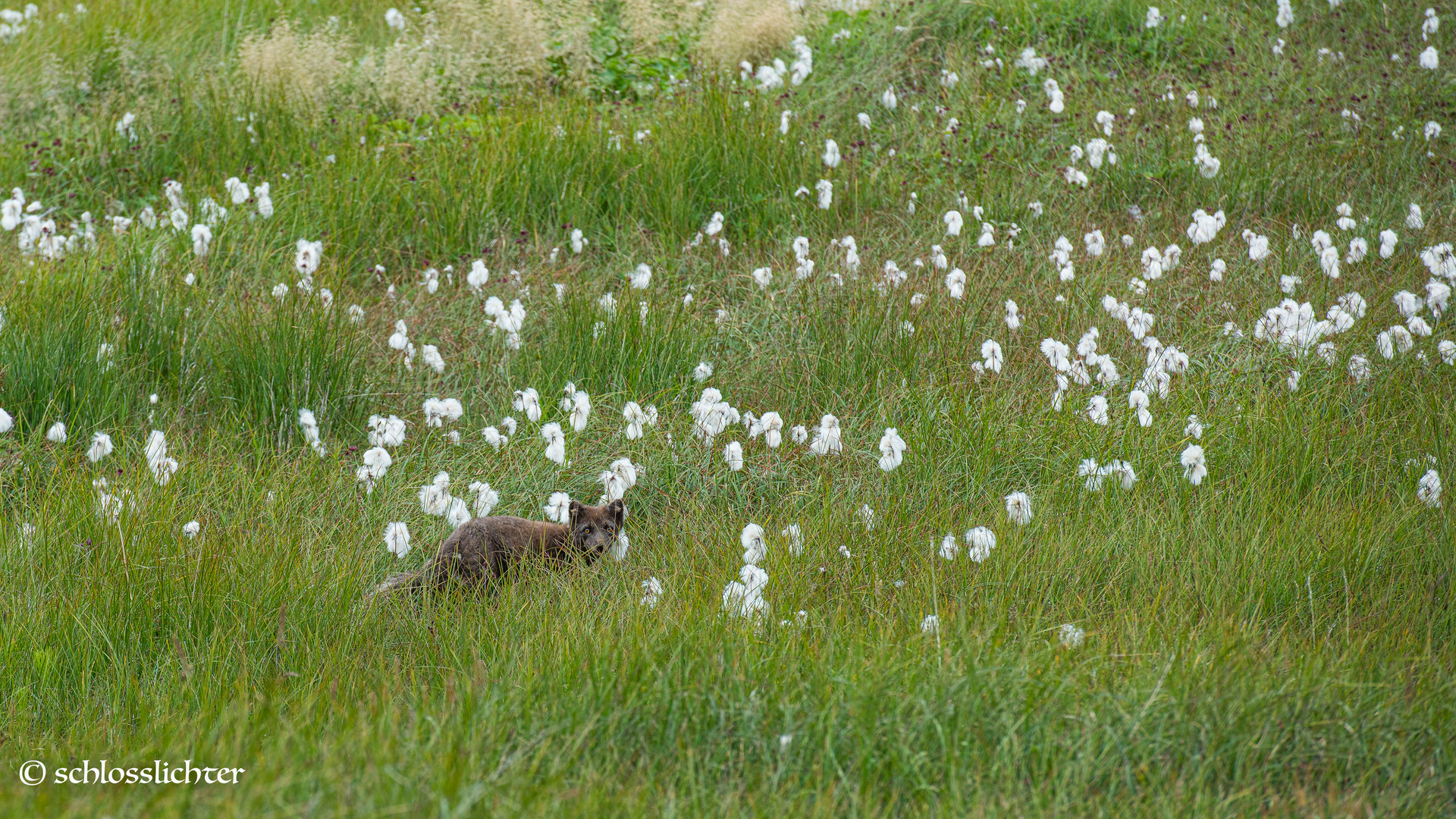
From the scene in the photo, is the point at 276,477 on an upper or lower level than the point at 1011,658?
lower

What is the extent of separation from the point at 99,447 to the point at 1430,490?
16.7ft

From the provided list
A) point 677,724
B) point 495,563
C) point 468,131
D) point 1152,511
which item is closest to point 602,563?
point 495,563

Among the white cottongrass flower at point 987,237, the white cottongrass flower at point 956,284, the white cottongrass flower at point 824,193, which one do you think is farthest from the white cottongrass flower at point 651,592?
the white cottongrass flower at point 824,193

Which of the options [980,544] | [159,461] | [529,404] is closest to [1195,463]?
[980,544]

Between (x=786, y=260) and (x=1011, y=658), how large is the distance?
153 inches

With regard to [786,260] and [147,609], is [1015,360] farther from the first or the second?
[147,609]

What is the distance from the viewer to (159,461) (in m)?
4.18

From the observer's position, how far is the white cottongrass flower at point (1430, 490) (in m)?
4.03

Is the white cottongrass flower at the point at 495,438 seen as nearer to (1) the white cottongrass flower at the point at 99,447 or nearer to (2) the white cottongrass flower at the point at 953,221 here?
(1) the white cottongrass flower at the point at 99,447

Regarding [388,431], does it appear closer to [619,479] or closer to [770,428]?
[619,479]

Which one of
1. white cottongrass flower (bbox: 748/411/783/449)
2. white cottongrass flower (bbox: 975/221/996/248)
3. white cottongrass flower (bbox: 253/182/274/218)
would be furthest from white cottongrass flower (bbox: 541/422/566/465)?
white cottongrass flower (bbox: 253/182/274/218)

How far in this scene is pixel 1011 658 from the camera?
115 inches

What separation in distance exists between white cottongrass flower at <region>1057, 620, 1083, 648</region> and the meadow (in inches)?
0.6

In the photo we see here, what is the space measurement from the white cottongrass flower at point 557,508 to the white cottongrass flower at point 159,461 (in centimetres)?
141
